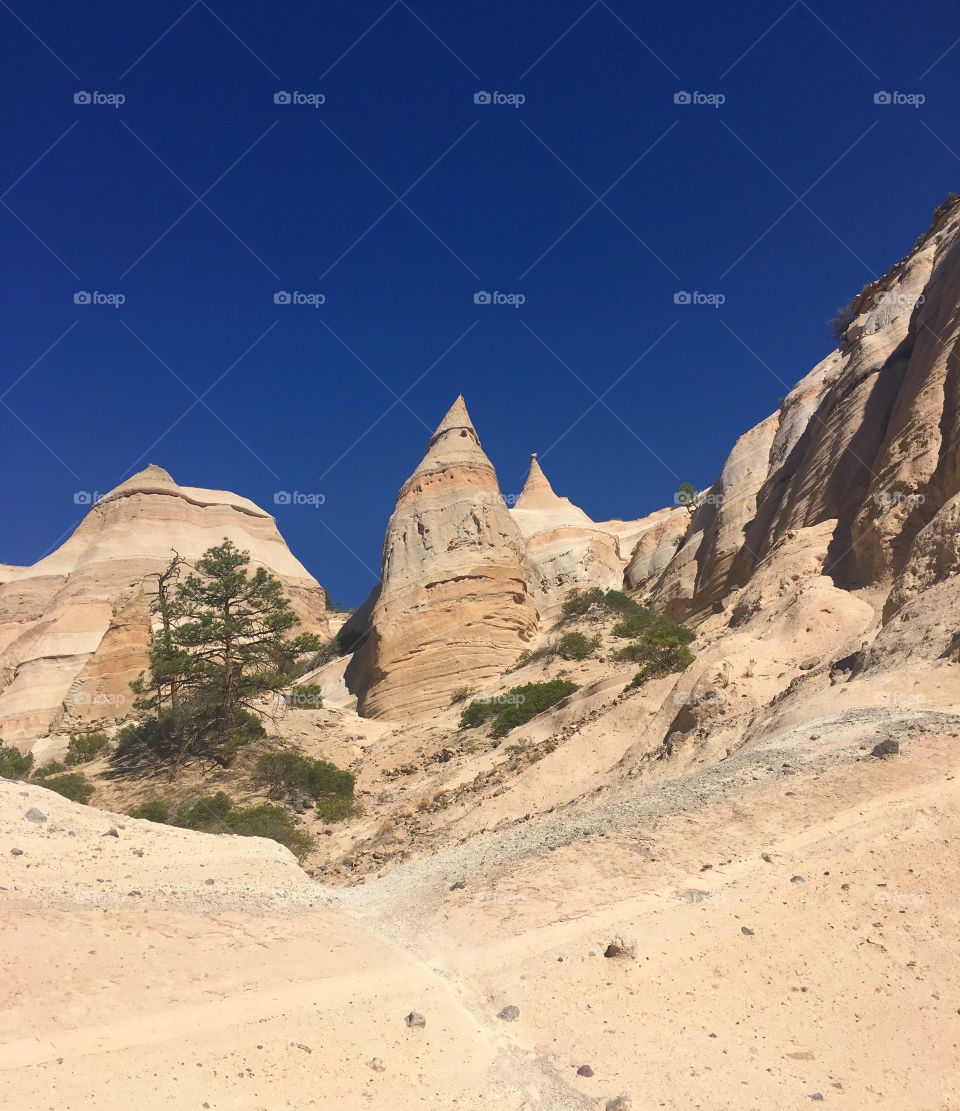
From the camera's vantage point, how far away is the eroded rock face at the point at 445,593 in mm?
27031

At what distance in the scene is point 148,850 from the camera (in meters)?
7.71

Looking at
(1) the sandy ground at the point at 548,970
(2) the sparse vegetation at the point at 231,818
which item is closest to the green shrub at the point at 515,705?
(2) the sparse vegetation at the point at 231,818

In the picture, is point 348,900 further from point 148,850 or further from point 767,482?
point 767,482

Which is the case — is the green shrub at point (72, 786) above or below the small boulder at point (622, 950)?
above

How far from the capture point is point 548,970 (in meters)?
5.12

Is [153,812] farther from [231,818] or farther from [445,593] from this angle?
[445,593]

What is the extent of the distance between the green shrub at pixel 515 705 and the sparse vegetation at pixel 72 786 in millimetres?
9376

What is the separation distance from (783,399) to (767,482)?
5223mm

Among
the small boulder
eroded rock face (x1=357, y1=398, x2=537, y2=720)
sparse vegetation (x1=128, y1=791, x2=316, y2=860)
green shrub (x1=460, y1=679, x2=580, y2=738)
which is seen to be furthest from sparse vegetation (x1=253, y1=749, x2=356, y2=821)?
the small boulder

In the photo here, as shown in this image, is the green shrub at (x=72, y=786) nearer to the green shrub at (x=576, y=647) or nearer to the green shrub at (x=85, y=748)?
the green shrub at (x=85, y=748)

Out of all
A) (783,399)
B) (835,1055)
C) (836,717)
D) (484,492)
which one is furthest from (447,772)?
(783,399)

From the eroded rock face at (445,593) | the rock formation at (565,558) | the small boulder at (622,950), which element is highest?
the rock formation at (565,558)

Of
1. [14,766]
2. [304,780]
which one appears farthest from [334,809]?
[14,766]

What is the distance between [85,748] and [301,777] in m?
9.54
